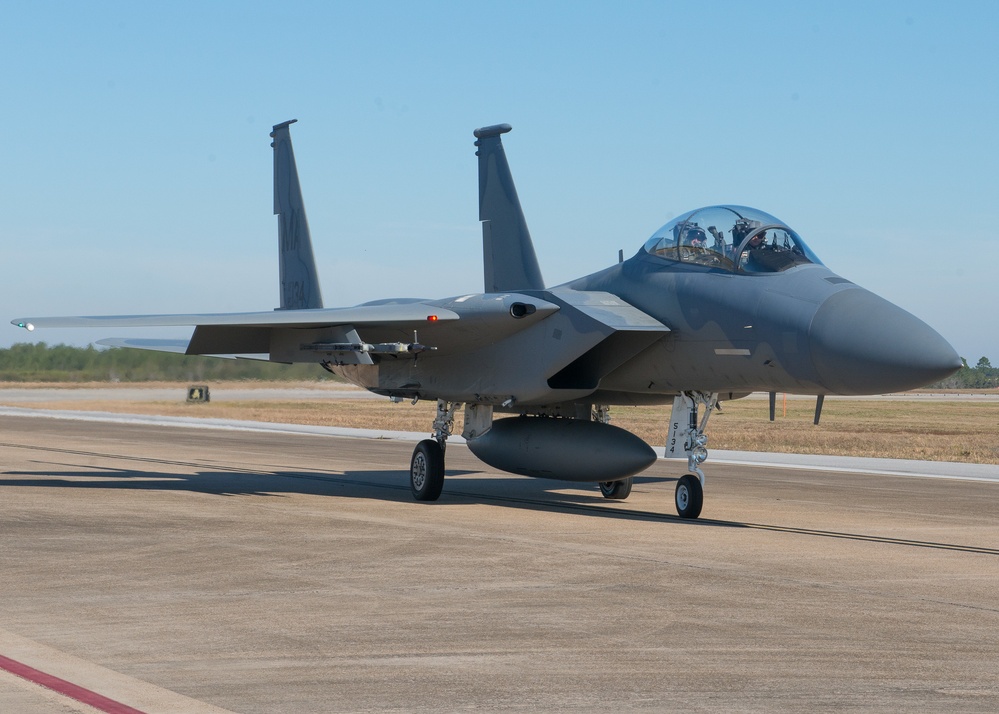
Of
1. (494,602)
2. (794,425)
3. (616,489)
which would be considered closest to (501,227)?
(616,489)

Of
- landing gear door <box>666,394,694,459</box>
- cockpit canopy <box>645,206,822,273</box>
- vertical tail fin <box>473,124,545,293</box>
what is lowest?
landing gear door <box>666,394,694,459</box>

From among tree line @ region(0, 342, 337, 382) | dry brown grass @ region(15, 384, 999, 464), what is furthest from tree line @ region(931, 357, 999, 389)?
tree line @ region(0, 342, 337, 382)

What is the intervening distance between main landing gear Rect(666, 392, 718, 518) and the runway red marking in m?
7.70

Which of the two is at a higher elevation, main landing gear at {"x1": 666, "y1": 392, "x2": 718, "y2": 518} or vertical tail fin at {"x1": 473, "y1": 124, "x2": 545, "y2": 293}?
vertical tail fin at {"x1": 473, "y1": 124, "x2": 545, "y2": 293}

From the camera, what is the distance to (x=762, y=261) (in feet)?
38.6

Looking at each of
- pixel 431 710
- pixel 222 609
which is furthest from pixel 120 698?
pixel 222 609

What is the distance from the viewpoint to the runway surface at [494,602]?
5199 millimetres

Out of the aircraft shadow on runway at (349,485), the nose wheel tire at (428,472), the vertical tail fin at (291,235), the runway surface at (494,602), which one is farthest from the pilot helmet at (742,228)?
the vertical tail fin at (291,235)

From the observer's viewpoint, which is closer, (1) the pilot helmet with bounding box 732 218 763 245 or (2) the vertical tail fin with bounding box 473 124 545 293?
(1) the pilot helmet with bounding box 732 218 763 245

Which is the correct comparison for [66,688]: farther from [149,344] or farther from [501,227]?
[501,227]

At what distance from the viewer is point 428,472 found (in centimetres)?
1416

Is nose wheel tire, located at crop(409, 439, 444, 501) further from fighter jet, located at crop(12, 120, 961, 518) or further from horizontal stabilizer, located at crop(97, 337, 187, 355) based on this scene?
horizontal stabilizer, located at crop(97, 337, 187, 355)

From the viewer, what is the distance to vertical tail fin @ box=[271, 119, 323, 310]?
60.6 feet

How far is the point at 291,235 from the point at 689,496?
9296 millimetres
